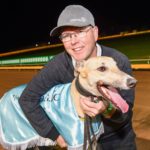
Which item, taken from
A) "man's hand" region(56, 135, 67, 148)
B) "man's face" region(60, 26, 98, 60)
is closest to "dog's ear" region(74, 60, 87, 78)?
"man's face" region(60, 26, 98, 60)

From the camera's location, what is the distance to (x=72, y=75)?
1955 mm

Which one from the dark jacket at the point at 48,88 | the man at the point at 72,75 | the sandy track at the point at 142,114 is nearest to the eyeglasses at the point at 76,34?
the man at the point at 72,75

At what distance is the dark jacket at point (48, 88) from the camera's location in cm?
191

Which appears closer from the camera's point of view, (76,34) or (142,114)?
(76,34)

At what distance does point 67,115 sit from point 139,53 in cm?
584

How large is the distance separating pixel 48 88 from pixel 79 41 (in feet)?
1.00

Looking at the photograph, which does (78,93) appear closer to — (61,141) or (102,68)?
(102,68)

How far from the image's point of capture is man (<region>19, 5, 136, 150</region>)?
1829 mm

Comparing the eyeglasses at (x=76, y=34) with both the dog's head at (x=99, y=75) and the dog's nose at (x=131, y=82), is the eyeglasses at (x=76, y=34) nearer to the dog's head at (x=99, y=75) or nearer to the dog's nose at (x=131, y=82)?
the dog's head at (x=99, y=75)

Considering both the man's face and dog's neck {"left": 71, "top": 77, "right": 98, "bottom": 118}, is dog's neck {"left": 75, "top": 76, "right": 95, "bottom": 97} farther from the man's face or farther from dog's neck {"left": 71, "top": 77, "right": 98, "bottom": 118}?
the man's face

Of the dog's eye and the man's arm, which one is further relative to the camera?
the man's arm

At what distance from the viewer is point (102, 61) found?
1.71 meters

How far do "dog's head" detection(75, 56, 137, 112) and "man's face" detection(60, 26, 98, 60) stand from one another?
12cm

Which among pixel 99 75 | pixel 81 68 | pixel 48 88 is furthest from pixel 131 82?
pixel 48 88
